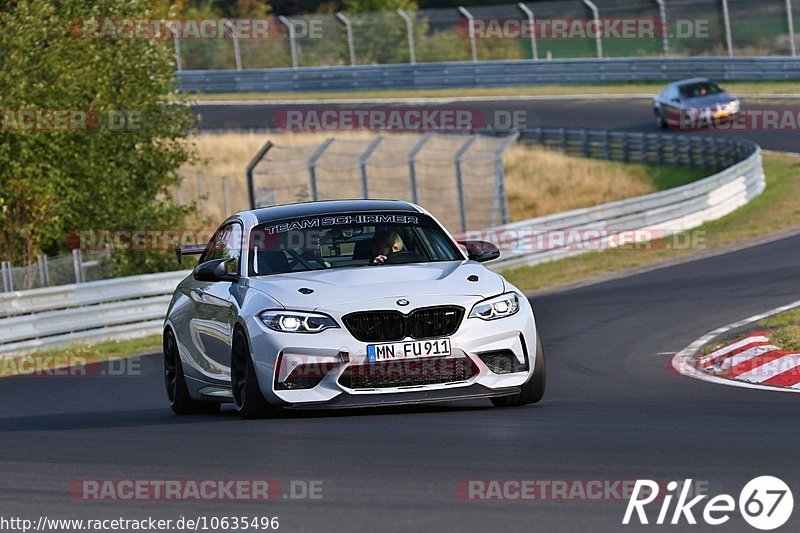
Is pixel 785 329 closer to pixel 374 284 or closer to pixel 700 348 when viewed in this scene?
pixel 700 348

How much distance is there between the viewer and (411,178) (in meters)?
28.1

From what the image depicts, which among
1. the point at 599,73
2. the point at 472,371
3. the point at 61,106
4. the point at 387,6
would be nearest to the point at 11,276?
the point at 61,106

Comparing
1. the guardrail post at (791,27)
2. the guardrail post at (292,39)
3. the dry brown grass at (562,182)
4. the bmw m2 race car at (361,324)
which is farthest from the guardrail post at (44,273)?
the guardrail post at (292,39)

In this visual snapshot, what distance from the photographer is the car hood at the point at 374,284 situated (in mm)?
9375

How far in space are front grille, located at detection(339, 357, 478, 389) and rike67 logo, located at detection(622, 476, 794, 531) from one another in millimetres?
2854

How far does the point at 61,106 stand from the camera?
82.4ft

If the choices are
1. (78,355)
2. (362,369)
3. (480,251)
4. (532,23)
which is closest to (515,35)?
(532,23)

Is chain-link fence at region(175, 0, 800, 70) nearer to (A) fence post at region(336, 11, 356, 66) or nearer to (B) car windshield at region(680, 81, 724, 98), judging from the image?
(A) fence post at region(336, 11, 356, 66)

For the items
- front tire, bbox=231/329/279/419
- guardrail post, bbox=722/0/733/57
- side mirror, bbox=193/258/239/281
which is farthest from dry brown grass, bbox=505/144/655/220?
front tire, bbox=231/329/279/419

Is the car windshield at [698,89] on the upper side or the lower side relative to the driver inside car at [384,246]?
lower

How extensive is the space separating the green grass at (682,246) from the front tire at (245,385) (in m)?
13.7

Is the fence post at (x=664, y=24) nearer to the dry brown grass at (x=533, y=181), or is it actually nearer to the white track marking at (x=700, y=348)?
the dry brown grass at (x=533, y=181)

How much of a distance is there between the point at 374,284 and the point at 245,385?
3.45 feet

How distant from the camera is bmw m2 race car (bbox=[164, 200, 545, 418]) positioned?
9234 mm
